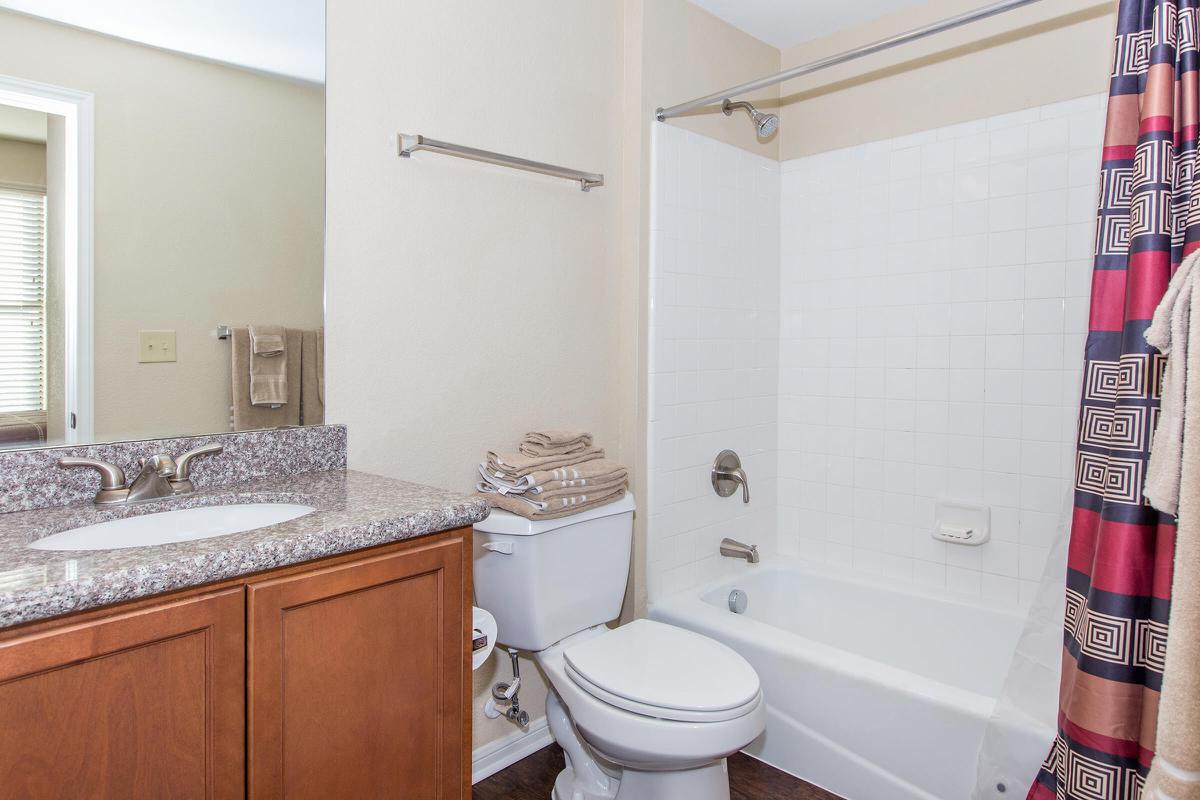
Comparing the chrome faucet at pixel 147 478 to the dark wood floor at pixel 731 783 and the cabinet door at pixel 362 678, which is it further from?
the dark wood floor at pixel 731 783

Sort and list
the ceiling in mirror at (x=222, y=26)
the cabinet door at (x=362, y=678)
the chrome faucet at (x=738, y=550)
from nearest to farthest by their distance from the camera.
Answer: the cabinet door at (x=362, y=678) < the ceiling in mirror at (x=222, y=26) < the chrome faucet at (x=738, y=550)

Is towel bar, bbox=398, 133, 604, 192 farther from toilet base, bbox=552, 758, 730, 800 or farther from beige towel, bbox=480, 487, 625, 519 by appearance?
toilet base, bbox=552, 758, 730, 800

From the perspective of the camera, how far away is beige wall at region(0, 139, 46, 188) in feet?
4.29

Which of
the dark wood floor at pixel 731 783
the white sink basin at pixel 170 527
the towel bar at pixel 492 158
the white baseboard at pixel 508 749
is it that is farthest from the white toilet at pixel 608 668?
the towel bar at pixel 492 158

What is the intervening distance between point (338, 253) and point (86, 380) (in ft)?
1.85

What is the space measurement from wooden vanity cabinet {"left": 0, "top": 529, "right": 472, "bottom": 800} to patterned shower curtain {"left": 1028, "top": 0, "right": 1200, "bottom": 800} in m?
1.01

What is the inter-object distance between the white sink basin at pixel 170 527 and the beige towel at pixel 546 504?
56cm

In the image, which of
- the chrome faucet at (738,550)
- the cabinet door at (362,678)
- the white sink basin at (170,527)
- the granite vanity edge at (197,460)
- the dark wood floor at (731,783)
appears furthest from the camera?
the chrome faucet at (738,550)

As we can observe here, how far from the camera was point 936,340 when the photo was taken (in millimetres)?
2484

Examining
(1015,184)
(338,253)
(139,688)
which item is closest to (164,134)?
(338,253)

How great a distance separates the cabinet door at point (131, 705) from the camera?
866 mm

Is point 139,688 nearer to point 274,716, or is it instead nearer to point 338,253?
point 274,716

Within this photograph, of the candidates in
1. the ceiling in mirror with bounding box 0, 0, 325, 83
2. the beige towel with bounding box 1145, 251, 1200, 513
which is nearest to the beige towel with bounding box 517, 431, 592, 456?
the ceiling in mirror with bounding box 0, 0, 325, 83

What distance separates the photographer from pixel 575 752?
1939mm
